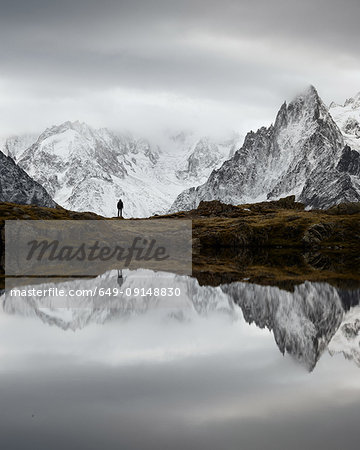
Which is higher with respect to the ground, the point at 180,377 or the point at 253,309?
the point at 253,309

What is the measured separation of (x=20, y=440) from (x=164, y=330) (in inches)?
865

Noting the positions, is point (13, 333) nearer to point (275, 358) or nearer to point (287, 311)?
point (275, 358)

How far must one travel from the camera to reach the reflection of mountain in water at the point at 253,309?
4100 centimetres

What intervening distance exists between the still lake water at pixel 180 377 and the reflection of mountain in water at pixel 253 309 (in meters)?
0.19

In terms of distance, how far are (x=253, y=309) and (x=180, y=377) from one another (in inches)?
979

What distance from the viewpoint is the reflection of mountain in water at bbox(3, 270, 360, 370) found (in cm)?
4100

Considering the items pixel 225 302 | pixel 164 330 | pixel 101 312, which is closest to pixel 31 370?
pixel 164 330

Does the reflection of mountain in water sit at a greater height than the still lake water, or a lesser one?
greater

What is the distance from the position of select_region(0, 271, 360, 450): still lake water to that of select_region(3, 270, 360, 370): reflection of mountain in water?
19cm

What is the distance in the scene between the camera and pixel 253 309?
55.5 metres

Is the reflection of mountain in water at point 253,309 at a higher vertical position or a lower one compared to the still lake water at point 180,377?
higher

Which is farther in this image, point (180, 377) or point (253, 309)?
point (253, 309)

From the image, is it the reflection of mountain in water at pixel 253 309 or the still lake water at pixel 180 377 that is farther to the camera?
the reflection of mountain in water at pixel 253 309

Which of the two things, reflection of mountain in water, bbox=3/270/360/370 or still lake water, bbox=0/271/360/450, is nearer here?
still lake water, bbox=0/271/360/450
